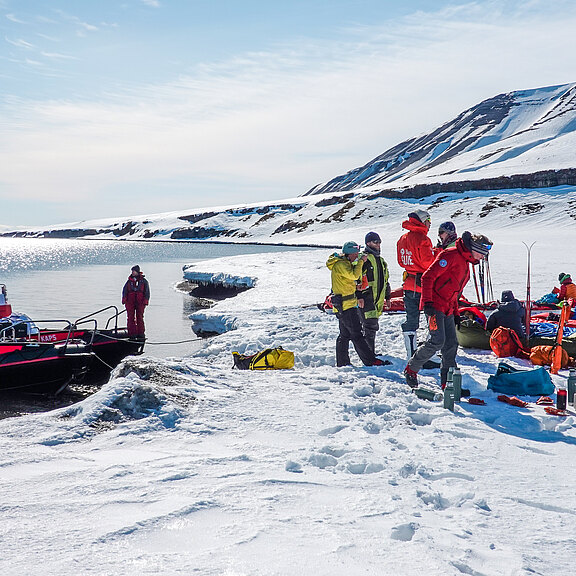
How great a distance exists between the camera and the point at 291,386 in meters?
6.85

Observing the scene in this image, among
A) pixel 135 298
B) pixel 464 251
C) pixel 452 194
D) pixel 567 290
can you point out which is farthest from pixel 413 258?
pixel 452 194

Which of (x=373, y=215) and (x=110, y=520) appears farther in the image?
(x=373, y=215)

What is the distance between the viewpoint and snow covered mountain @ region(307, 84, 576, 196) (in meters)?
91.7

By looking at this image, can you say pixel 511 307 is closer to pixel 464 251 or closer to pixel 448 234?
pixel 448 234

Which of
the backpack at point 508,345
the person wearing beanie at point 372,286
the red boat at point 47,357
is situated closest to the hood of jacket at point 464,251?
the person wearing beanie at point 372,286

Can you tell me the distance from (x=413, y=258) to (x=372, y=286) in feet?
2.69

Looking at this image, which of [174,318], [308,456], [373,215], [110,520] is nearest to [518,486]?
[308,456]

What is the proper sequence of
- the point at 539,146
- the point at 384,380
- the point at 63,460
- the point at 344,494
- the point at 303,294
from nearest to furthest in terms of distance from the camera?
the point at 344,494 → the point at 63,460 → the point at 384,380 → the point at 303,294 → the point at 539,146

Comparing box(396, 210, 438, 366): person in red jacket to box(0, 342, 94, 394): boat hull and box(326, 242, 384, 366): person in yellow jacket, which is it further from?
box(0, 342, 94, 394): boat hull

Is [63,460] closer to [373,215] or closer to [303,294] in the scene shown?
[303,294]

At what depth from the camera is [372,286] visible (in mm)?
8109

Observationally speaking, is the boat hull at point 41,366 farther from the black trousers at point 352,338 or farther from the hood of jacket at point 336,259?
the hood of jacket at point 336,259

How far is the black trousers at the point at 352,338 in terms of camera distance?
7.75 meters

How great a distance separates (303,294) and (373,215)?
245 ft
